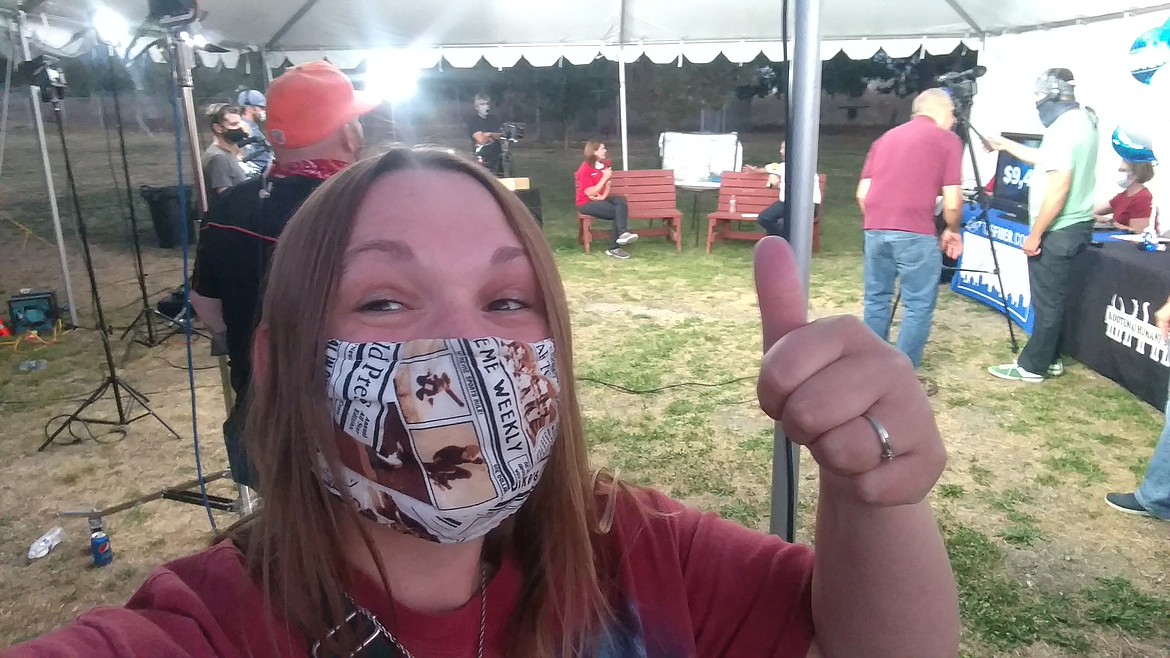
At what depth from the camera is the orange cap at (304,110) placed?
2254 millimetres

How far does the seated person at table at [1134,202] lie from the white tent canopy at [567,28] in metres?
3.39

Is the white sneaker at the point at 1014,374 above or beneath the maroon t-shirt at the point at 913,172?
beneath

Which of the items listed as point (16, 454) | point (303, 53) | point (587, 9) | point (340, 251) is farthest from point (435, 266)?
point (303, 53)

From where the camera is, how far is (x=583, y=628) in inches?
37.8

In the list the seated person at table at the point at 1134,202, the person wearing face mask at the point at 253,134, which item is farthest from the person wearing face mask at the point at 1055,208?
the person wearing face mask at the point at 253,134

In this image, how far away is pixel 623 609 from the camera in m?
0.99

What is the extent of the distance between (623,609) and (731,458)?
9.13 ft

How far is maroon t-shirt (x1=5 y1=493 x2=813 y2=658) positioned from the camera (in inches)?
31.0

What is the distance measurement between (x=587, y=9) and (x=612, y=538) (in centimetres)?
888

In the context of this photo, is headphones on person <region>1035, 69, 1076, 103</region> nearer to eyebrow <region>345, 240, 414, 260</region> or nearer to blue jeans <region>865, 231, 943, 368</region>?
blue jeans <region>865, 231, 943, 368</region>

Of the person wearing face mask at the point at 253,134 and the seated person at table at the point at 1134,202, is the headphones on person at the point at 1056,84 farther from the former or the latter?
the person wearing face mask at the point at 253,134

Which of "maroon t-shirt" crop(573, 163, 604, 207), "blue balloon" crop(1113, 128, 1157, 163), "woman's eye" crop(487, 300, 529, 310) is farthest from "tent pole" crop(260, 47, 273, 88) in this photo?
"woman's eye" crop(487, 300, 529, 310)

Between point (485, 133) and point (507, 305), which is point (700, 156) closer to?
point (485, 133)

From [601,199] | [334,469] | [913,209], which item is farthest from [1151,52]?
[601,199]
